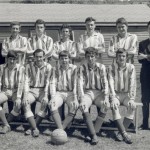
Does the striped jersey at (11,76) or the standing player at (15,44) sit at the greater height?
the standing player at (15,44)

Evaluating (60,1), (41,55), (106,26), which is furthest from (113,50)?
(60,1)

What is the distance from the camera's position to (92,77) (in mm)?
6898

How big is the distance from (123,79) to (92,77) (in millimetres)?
611

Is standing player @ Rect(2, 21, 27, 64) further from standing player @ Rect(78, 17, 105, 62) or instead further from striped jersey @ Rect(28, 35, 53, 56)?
standing player @ Rect(78, 17, 105, 62)

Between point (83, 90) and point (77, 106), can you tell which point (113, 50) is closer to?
point (83, 90)

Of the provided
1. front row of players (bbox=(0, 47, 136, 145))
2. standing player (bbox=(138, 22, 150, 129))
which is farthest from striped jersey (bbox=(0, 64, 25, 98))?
standing player (bbox=(138, 22, 150, 129))

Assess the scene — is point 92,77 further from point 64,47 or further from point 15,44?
point 15,44

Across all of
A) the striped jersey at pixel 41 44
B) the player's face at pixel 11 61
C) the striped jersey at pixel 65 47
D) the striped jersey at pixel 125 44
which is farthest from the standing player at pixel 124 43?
the player's face at pixel 11 61

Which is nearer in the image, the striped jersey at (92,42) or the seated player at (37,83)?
the seated player at (37,83)

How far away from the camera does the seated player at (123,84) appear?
6652 mm

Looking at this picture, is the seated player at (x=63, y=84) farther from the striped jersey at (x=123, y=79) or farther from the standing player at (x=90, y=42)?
the standing player at (x=90, y=42)

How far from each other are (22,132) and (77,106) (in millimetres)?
1258

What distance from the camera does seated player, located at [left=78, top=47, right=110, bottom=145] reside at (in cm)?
661

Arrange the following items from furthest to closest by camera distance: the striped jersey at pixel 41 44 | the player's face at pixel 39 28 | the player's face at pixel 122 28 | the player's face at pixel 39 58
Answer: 1. the striped jersey at pixel 41 44
2. the player's face at pixel 39 28
3. the player's face at pixel 122 28
4. the player's face at pixel 39 58
